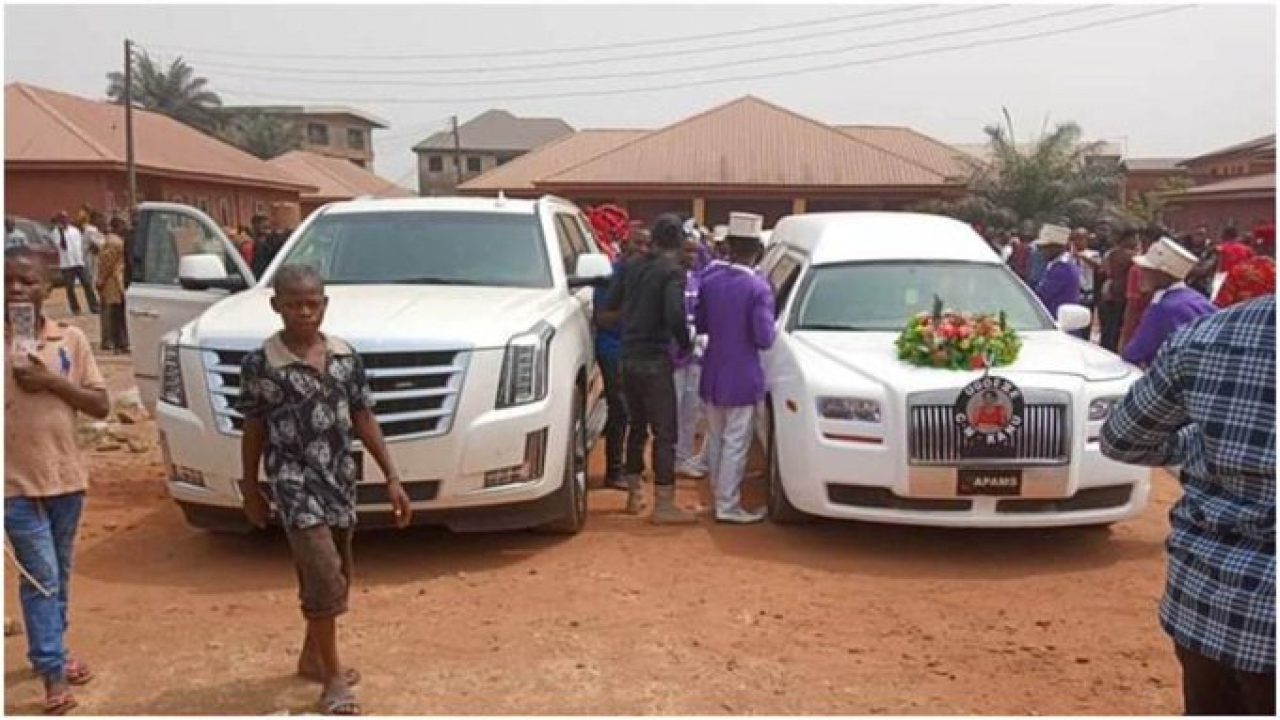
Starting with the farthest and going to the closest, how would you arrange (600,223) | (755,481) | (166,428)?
(600,223) → (755,481) → (166,428)

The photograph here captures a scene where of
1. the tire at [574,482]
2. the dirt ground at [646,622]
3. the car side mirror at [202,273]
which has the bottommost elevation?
the dirt ground at [646,622]

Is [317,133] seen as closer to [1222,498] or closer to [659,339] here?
[659,339]

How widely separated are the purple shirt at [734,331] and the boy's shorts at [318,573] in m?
3.28

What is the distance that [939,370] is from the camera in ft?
20.7

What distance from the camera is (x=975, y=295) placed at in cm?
758

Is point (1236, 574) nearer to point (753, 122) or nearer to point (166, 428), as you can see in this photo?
point (166, 428)

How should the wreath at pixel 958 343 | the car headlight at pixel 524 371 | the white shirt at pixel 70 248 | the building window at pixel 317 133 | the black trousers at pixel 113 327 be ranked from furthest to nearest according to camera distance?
the building window at pixel 317 133 < the white shirt at pixel 70 248 < the black trousers at pixel 113 327 < the wreath at pixel 958 343 < the car headlight at pixel 524 371

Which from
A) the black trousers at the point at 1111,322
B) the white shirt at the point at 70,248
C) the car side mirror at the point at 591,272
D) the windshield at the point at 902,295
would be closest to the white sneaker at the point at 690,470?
the windshield at the point at 902,295

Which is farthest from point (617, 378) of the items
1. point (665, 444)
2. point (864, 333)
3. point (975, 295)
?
point (975, 295)

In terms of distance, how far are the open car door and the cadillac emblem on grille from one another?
4.28 metres

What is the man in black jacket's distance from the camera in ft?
22.8

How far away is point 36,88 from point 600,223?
93.5 feet

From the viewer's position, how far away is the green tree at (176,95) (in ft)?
253

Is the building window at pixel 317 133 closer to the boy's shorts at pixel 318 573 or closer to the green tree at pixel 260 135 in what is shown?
the green tree at pixel 260 135
